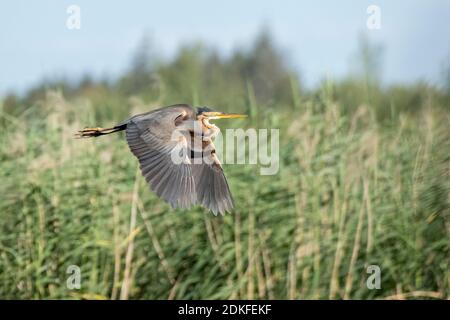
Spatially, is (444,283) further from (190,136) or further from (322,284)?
(190,136)

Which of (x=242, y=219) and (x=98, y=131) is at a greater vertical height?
(x=98, y=131)

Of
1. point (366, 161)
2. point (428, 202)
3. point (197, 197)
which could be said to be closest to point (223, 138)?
point (366, 161)

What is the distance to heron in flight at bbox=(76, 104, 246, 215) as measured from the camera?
4.89 meters

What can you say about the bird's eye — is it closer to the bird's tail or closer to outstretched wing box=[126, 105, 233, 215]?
outstretched wing box=[126, 105, 233, 215]

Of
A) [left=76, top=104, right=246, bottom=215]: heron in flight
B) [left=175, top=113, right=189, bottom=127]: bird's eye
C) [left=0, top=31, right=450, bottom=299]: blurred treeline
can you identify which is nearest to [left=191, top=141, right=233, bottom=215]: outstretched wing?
[left=76, top=104, right=246, bottom=215]: heron in flight

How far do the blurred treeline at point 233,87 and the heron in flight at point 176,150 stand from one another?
158cm

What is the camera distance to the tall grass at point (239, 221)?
21.1 ft

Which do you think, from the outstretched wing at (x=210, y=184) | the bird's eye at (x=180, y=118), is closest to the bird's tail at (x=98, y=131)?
the bird's eye at (x=180, y=118)

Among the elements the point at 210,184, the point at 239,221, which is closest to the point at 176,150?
the point at 210,184

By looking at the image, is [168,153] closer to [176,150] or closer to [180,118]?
[176,150]

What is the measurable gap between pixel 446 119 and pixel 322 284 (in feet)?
4.72

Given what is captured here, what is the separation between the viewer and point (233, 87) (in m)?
18.5

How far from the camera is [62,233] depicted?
6.44 m

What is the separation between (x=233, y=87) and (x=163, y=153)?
13645mm
